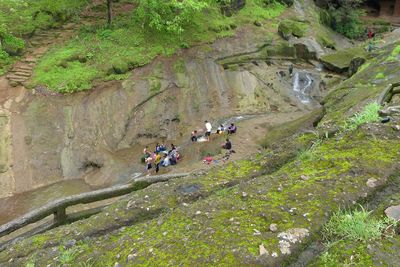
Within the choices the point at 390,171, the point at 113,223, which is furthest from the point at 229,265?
the point at 390,171

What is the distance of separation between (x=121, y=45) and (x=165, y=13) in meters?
3.54

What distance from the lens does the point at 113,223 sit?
4.31 metres

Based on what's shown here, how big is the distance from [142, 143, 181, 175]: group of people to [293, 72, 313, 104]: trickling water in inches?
400

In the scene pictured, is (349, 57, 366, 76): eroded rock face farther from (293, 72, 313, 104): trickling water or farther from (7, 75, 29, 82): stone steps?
(7, 75, 29, 82): stone steps

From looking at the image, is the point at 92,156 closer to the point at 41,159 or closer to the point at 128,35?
the point at 41,159

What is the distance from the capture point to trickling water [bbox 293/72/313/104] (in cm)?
2509

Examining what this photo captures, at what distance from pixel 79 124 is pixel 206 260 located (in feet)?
58.0

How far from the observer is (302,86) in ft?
84.4

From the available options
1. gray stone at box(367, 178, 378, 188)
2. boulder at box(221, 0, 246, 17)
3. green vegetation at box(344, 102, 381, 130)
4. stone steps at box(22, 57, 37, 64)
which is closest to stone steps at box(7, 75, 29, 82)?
stone steps at box(22, 57, 37, 64)

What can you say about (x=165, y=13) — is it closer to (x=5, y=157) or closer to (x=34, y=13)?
(x=34, y=13)

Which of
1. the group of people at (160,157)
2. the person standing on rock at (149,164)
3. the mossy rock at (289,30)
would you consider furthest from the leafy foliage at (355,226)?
the mossy rock at (289,30)

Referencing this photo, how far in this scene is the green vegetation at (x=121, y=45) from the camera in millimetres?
20755

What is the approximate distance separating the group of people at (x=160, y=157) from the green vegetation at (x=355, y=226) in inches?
576

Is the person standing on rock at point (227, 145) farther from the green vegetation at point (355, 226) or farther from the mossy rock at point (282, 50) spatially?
the green vegetation at point (355, 226)
